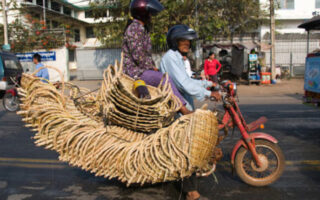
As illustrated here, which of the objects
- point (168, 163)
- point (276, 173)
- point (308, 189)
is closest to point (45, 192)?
point (168, 163)

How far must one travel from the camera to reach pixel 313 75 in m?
5.30

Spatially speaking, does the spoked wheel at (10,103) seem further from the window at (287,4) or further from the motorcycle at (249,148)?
the window at (287,4)

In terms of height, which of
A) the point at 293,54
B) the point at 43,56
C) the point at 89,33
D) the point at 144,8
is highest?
the point at 89,33

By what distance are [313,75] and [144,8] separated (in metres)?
3.66

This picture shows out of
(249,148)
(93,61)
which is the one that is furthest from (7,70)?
(249,148)

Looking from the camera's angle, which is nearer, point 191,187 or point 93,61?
point 191,187

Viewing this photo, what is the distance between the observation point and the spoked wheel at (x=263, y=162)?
11.1 ft

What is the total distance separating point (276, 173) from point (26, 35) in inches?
828

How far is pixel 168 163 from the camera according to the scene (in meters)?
2.75

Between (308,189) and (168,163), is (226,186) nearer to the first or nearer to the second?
(308,189)

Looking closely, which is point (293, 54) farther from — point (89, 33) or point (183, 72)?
point (89, 33)

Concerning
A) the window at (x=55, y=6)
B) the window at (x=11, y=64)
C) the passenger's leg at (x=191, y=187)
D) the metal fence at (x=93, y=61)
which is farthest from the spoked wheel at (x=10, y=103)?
the window at (x=55, y=6)

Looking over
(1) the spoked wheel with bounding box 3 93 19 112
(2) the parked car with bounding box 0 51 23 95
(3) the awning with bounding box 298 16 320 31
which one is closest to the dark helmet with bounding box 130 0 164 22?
(3) the awning with bounding box 298 16 320 31

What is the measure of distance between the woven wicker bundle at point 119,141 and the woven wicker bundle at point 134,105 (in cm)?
13
